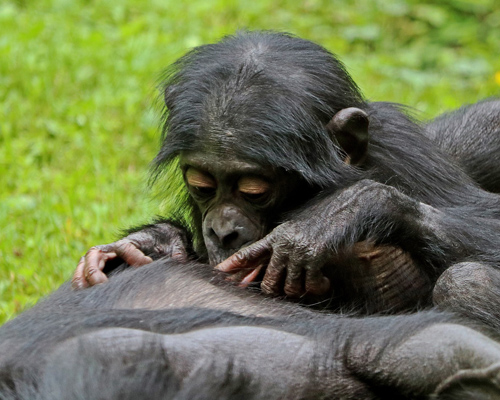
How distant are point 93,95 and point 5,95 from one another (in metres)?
0.81

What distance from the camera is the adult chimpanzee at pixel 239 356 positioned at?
2.72m

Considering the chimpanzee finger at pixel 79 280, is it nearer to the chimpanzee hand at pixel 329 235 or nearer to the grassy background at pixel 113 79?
the chimpanzee hand at pixel 329 235

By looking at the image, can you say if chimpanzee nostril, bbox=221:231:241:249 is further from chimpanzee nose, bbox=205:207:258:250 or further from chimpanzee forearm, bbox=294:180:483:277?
chimpanzee forearm, bbox=294:180:483:277

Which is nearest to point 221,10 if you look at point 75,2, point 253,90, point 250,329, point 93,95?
point 75,2

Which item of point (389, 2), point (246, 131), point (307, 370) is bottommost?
point (307, 370)

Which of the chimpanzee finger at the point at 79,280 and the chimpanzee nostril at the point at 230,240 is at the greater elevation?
the chimpanzee nostril at the point at 230,240

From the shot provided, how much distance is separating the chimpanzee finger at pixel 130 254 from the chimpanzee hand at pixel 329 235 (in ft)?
1.58

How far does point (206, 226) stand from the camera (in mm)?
4504

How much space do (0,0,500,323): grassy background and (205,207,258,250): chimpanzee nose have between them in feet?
4.57

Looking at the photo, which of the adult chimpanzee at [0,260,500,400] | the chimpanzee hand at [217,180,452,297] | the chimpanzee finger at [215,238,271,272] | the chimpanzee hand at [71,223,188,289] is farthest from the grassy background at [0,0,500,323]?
the adult chimpanzee at [0,260,500,400]

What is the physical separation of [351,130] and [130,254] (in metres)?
1.39

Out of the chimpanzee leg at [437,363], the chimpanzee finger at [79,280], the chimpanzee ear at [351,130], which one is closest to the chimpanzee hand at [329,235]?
the chimpanzee ear at [351,130]

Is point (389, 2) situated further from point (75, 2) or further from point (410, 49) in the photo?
point (75, 2)

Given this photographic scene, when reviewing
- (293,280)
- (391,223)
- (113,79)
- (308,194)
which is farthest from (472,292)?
(113,79)
